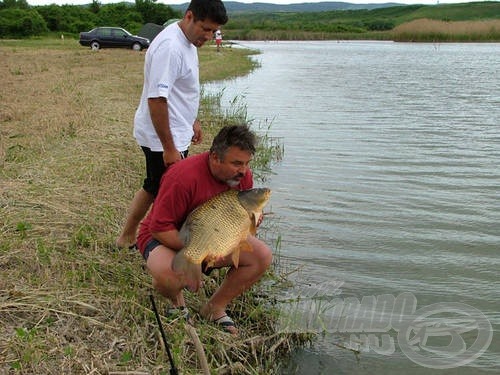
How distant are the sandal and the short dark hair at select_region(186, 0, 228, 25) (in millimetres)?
1926

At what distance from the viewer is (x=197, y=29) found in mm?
3969

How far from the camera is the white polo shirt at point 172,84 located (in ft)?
12.9

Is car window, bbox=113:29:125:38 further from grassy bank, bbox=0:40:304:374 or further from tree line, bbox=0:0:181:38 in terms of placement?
grassy bank, bbox=0:40:304:374

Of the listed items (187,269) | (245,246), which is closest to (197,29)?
(245,246)

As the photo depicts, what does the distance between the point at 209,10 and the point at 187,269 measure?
1.67 meters

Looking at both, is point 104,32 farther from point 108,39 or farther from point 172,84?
point 172,84

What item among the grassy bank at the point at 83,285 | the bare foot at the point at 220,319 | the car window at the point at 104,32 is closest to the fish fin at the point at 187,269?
the grassy bank at the point at 83,285

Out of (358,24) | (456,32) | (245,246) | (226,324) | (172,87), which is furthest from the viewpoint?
(358,24)

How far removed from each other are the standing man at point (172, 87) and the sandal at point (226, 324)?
3.55 feet

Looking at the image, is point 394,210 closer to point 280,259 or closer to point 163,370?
point 280,259

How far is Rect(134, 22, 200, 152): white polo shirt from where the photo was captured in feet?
12.9

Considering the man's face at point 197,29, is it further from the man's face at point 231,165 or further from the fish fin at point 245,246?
the fish fin at point 245,246

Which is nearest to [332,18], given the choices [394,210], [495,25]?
[495,25]

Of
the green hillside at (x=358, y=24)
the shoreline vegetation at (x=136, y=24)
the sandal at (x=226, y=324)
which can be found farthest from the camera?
the green hillside at (x=358, y=24)
